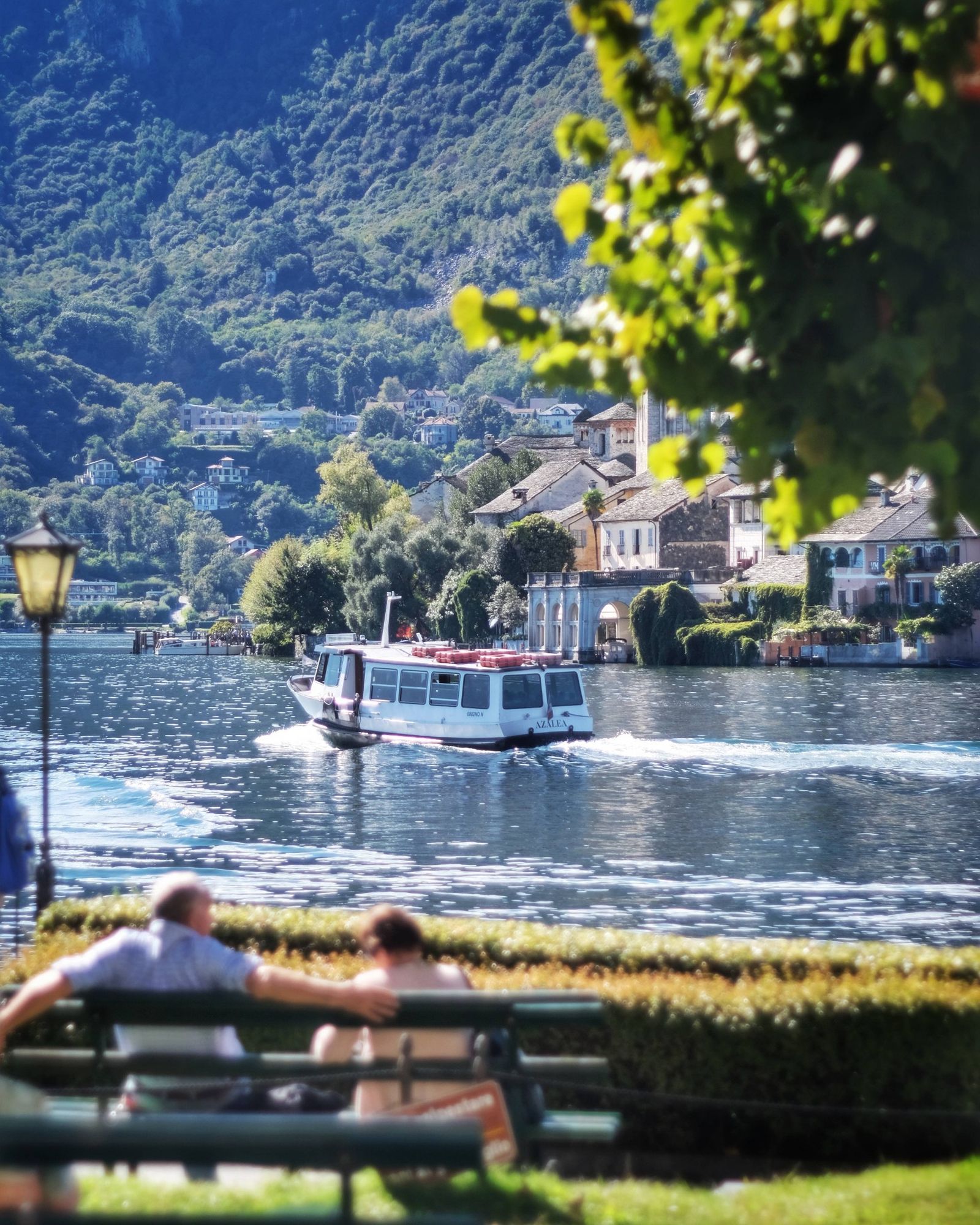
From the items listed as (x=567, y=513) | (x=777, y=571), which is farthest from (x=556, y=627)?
(x=567, y=513)

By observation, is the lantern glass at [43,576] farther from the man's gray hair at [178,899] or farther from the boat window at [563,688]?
the boat window at [563,688]

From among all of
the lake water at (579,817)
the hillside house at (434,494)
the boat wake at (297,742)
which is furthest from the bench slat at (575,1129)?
the hillside house at (434,494)

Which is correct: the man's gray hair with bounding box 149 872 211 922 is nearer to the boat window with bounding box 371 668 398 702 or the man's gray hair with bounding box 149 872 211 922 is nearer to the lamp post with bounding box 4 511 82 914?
the lamp post with bounding box 4 511 82 914

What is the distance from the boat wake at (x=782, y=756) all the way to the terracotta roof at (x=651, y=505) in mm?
80510

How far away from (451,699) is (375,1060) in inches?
1791

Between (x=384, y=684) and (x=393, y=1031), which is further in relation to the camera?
(x=384, y=684)

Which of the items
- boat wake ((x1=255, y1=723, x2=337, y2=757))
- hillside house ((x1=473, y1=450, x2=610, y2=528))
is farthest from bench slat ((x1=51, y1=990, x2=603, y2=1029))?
hillside house ((x1=473, y1=450, x2=610, y2=528))

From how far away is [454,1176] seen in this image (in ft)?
25.8

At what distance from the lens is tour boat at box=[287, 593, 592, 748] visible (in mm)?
52219

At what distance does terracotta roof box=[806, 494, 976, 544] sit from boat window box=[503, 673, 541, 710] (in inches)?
2576

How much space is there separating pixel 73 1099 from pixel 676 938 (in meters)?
6.55

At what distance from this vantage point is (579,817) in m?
39.1

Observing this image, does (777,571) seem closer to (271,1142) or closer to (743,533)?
(743,533)

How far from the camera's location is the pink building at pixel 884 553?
116 m
